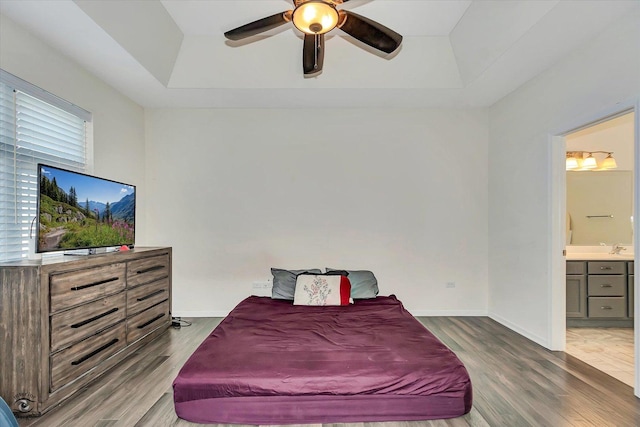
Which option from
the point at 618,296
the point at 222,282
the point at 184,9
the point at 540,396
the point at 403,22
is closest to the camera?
the point at 540,396

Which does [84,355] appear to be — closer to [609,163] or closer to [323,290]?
[323,290]

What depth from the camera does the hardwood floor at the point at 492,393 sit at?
2.13m

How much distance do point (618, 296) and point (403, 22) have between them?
3852mm

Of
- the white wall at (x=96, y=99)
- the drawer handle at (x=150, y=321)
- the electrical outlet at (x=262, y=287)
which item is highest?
the white wall at (x=96, y=99)

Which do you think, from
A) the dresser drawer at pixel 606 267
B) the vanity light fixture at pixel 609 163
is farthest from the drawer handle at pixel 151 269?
the vanity light fixture at pixel 609 163

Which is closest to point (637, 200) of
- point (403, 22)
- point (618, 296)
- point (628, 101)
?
point (628, 101)

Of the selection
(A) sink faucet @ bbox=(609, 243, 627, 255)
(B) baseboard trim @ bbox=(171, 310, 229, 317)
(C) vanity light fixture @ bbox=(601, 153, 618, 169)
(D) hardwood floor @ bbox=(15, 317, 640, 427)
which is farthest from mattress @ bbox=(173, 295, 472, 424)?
(C) vanity light fixture @ bbox=(601, 153, 618, 169)

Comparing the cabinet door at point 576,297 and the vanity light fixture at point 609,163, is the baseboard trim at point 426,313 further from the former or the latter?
the vanity light fixture at point 609,163

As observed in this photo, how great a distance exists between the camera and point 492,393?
2.46 m

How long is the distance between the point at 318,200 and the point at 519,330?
2731mm

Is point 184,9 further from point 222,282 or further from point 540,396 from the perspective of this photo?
point 540,396

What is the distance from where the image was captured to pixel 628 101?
2547 mm

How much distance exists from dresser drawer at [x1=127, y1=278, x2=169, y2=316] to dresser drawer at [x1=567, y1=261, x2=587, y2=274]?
4505 millimetres

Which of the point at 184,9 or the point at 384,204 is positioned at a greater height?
the point at 184,9
